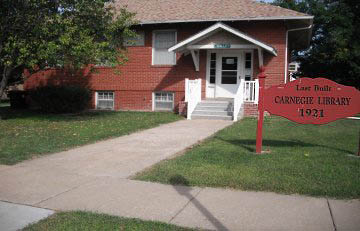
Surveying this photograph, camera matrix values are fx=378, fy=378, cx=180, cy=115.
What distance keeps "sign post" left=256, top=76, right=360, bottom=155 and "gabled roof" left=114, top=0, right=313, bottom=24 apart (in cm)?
859

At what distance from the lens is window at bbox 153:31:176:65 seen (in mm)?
18016

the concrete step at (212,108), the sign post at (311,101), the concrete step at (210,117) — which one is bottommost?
the concrete step at (210,117)

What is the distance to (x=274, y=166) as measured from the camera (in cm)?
644

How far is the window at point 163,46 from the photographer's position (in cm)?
1802

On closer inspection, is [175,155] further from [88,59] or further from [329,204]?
[88,59]

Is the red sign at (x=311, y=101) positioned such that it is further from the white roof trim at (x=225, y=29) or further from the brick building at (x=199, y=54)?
the white roof trim at (x=225, y=29)

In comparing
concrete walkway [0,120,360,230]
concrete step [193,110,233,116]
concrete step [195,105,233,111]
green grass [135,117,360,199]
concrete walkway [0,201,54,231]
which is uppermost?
concrete step [195,105,233,111]

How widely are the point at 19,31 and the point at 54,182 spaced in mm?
8182

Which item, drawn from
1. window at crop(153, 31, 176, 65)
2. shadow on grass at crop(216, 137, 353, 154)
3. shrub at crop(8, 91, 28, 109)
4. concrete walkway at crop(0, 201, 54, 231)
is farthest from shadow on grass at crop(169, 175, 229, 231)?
shrub at crop(8, 91, 28, 109)

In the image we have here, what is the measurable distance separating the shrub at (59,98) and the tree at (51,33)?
166 inches

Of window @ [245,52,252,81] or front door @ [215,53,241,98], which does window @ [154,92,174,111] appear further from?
window @ [245,52,252,81]

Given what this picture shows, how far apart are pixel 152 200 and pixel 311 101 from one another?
4135 mm

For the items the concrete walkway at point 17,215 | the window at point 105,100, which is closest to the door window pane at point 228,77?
the window at point 105,100

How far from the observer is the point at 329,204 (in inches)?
186
